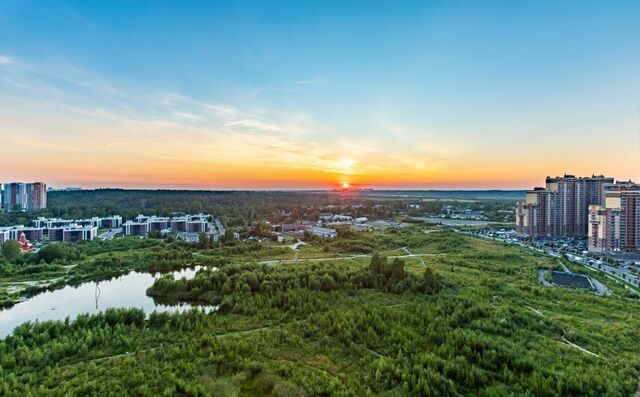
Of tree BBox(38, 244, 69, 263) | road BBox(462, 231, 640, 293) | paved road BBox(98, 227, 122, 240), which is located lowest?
road BBox(462, 231, 640, 293)

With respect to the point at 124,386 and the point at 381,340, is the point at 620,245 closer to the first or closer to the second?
the point at 381,340

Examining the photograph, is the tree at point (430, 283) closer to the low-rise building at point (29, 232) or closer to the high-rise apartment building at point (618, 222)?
the high-rise apartment building at point (618, 222)

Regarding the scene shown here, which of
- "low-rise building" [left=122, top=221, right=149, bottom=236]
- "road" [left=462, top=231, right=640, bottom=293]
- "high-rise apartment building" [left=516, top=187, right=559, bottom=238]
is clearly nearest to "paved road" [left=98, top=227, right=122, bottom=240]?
"low-rise building" [left=122, top=221, right=149, bottom=236]

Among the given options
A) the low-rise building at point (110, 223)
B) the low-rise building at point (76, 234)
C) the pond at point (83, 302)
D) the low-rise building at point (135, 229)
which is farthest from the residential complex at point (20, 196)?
the pond at point (83, 302)

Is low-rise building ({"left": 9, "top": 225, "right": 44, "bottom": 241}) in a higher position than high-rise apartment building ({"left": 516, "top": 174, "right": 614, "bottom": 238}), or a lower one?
lower

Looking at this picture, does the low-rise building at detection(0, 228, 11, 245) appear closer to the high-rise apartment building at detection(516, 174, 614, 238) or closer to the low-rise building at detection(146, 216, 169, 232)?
the low-rise building at detection(146, 216, 169, 232)

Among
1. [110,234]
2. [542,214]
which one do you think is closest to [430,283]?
[542,214]
